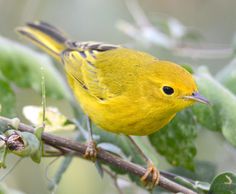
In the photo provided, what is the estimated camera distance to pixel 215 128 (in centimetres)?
343

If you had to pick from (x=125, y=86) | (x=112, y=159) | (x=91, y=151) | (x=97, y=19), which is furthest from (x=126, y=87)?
(x=97, y=19)

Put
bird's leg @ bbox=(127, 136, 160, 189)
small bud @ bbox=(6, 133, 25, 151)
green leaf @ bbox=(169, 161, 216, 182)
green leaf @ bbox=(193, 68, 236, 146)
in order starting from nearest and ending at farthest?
small bud @ bbox=(6, 133, 25, 151), green leaf @ bbox=(193, 68, 236, 146), bird's leg @ bbox=(127, 136, 160, 189), green leaf @ bbox=(169, 161, 216, 182)

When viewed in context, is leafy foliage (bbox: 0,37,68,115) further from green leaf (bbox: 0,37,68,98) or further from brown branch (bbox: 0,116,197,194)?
brown branch (bbox: 0,116,197,194)

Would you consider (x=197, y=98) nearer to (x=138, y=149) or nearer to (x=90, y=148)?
(x=138, y=149)

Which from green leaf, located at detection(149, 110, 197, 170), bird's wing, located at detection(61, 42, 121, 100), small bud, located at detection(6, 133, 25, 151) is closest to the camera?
small bud, located at detection(6, 133, 25, 151)

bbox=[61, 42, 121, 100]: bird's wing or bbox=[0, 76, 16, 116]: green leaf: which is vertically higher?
bbox=[61, 42, 121, 100]: bird's wing

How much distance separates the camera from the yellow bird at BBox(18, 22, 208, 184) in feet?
12.0

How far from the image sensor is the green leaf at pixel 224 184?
3107mm

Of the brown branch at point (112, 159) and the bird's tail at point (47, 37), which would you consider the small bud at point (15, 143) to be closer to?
the brown branch at point (112, 159)

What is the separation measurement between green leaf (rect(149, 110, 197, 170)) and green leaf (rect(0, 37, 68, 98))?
71 cm

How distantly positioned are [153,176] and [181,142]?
0.89ft

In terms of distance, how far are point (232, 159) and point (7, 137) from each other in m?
2.86

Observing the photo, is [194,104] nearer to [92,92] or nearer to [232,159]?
[92,92]

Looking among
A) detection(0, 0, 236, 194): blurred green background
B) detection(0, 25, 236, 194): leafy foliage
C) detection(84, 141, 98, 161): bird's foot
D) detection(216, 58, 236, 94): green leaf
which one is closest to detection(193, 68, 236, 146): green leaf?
detection(0, 25, 236, 194): leafy foliage
